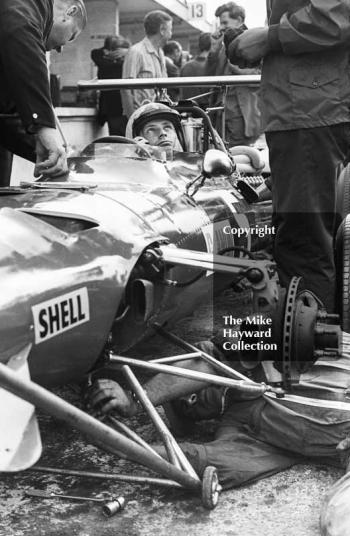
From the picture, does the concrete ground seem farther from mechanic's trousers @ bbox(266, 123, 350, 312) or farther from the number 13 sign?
the number 13 sign

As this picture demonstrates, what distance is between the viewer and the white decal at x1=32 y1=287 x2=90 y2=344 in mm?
2047

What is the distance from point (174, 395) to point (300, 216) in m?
1.26

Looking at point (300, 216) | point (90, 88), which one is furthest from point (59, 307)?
point (90, 88)

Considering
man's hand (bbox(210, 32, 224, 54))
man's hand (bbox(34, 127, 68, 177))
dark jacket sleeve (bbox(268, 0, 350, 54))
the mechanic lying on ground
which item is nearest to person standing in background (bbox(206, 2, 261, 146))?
man's hand (bbox(210, 32, 224, 54))

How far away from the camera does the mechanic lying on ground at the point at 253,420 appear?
239 centimetres

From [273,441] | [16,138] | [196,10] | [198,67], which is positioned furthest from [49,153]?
[196,10]

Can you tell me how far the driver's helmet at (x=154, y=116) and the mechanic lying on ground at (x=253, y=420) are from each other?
96.2 inches

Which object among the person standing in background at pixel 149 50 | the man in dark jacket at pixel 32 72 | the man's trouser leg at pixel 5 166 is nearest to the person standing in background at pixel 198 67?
the person standing in background at pixel 149 50

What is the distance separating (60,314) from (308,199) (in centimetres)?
167

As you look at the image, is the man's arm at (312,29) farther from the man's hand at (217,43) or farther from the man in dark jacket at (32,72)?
the man's hand at (217,43)

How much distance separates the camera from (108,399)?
235cm

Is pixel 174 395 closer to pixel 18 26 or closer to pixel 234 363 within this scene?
Result: pixel 234 363

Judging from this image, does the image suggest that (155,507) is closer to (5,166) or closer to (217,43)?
(5,166)

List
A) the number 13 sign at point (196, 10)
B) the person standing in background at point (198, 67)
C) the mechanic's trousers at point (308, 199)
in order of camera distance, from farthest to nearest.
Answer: the number 13 sign at point (196, 10) → the person standing in background at point (198, 67) → the mechanic's trousers at point (308, 199)
